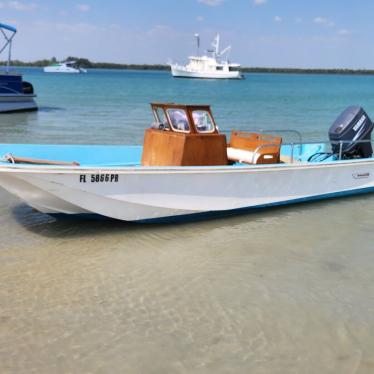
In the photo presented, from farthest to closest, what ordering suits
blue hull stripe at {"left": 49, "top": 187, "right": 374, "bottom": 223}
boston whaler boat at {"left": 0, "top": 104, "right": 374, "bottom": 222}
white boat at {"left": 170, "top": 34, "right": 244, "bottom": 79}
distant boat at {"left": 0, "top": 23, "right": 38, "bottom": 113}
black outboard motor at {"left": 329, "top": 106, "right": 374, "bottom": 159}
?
1. white boat at {"left": 170, "top": 34, "right": 244, "bottom": 79}
2. distant boat at {"left": 0, "top": 23, "right": 38, "bottom": 113}
3. black outboard motor at {"left": 329, "top": 106, "right": 374, "bottom": 159}
4. blue hull stripe at {"left": 49, "top": 187, "right": 374, "bottom": 223}
5. boston whaler boat at {"left": 0, "top": 104, "right": 374, "bottom": 222}

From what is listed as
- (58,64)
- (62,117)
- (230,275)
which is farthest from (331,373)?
(58,64)

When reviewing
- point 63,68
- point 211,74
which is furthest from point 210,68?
point 63,68

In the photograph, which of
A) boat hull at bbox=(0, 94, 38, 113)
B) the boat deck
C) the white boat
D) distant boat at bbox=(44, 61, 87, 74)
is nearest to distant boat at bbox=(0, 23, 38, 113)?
boat hull at bbox=(0, 94, 38, 113)

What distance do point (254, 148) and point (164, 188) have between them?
216cm

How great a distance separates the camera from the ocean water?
4148 millimetres

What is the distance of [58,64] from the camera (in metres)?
156

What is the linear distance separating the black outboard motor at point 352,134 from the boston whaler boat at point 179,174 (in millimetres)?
19

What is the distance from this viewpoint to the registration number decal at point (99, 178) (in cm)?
625

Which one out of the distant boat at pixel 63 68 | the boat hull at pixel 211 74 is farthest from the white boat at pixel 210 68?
the distant boat at pixel 63 68

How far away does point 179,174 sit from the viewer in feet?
22.2

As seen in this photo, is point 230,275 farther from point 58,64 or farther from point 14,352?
point 58,64

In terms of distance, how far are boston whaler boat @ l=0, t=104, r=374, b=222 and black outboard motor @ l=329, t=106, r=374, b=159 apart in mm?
19

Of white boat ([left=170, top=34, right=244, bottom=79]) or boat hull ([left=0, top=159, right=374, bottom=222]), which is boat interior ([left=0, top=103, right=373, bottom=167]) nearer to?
boat hull ([left=0, top=159, right=374, bottom=222])

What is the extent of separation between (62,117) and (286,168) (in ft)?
61.1
